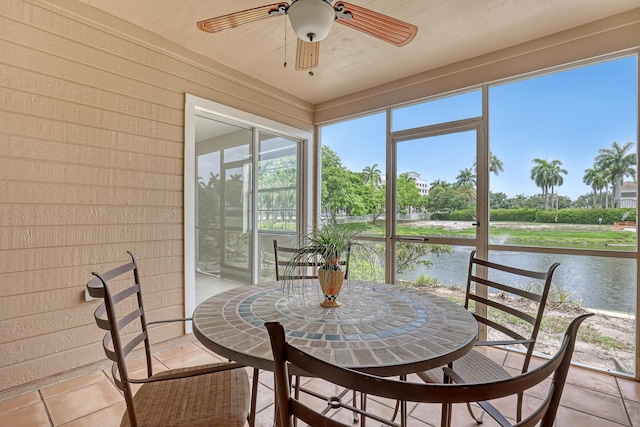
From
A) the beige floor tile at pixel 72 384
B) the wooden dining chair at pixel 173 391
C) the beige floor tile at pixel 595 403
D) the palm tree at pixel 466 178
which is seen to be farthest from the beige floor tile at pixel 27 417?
the palm tree at pixel 466 178

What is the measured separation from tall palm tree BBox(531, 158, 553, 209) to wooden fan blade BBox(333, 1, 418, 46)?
185 cm

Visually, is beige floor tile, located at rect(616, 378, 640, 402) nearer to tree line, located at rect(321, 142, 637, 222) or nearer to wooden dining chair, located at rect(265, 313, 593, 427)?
tree line, located at rect(321, 142, 637, 222)

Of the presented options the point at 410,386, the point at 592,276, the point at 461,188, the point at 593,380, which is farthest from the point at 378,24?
the point at 593,380

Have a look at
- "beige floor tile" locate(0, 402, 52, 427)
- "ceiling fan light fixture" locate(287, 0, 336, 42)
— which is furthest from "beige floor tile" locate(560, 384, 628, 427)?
"beige floor tile" locate(0, 402, 52, 427)

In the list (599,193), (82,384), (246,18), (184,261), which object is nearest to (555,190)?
(599,193)

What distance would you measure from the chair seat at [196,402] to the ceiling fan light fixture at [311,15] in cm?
174

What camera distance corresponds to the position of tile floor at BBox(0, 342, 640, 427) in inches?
71.5

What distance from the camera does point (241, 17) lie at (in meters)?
1.70

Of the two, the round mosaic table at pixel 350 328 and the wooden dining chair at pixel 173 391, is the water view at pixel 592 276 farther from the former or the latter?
the wooden dining chair at pixel 173 391

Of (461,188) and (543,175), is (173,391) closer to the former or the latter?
(461,188)

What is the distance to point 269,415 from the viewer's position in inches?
73.4

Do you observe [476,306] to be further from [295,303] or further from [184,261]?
[184,261]

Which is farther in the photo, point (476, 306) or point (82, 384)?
point (476, 306)

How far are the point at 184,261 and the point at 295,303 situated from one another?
1.75m
